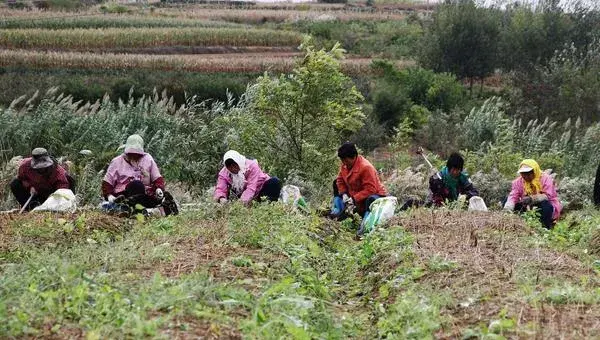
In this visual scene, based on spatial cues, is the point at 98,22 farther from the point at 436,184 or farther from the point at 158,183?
the point at 436,184

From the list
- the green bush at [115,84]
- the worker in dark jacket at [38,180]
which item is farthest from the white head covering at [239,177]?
the green bush at [115,84]

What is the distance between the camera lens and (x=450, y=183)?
11281 mm

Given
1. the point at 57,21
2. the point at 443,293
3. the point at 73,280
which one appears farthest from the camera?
the point at 57,21

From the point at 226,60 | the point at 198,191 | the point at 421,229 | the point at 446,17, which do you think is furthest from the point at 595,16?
the point at 421,229

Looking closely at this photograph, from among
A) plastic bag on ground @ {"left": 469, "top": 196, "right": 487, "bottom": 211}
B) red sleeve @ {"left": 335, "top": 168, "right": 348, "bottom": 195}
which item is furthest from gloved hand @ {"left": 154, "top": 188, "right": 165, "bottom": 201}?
plastic bag on ground @ {"left": 469, "top": 196, "right": 487, "bottom": 211}

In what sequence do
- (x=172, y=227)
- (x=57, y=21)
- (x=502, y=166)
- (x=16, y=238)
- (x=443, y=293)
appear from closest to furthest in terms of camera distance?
(x=443, y=293) → (x=16, y=238) → (x=172, y=227) → (x=502, y=166) → (x=57, y=21)

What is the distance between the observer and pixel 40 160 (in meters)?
10.5

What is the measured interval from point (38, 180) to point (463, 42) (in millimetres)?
28578

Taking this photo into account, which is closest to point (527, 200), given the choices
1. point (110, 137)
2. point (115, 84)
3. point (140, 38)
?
point (110, 137)

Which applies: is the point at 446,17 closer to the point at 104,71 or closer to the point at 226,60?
the point at 226,60

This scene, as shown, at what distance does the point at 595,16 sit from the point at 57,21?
1018 inches

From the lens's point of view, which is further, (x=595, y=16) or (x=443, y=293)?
(x=595, y=16)

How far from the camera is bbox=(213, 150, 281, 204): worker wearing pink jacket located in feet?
35.7

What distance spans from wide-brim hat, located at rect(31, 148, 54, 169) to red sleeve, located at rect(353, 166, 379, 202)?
147 inches
